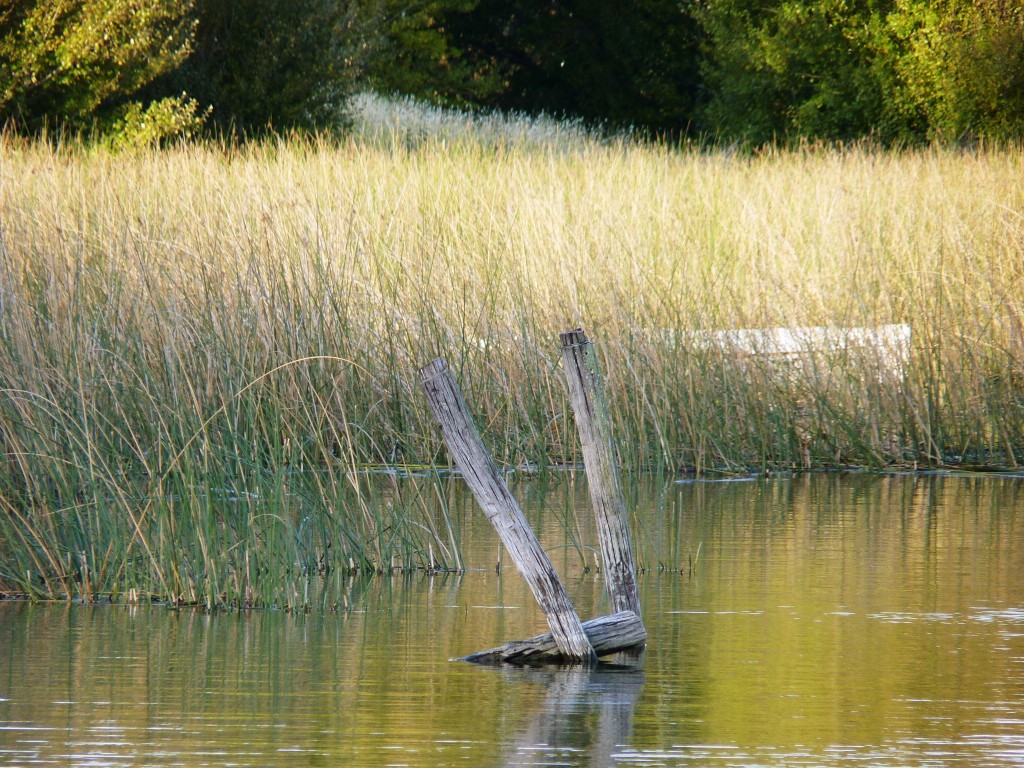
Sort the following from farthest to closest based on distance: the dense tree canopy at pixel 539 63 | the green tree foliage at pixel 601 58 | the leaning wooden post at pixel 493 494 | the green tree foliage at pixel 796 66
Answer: the green tree foliage at pixel 601 58, the green tree foliage at pixel 796 66, the dense tree canopy at pixel 539 63, the leaning wooden post at pixel 493 494

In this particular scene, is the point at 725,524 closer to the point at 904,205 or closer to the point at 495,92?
the point at 904,205

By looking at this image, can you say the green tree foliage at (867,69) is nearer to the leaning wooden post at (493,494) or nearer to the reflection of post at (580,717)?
the leaning wooden post at (493,494)

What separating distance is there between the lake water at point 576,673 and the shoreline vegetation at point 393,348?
0.35 m

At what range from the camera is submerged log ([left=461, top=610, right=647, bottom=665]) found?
429 centimetres

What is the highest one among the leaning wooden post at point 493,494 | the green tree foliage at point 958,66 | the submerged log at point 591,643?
the green tree foliage at point 958,66

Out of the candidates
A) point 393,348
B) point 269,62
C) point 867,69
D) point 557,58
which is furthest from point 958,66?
point 393,348

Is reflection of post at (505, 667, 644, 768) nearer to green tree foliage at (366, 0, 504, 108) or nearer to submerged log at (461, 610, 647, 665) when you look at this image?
submerged log at (461, 610, 647, 665)

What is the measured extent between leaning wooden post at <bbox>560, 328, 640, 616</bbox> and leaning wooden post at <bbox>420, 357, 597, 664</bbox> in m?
0.34

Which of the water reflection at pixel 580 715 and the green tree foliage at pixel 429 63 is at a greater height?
the green tree foliage at pixel 429 63

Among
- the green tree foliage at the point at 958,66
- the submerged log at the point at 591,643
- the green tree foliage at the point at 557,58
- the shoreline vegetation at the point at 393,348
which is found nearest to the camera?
the submerged log at the point at 591,643

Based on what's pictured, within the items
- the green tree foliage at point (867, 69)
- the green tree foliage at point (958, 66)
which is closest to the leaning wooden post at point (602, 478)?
the green tree foliage at point (958, 66)

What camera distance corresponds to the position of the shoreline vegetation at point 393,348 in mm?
5367

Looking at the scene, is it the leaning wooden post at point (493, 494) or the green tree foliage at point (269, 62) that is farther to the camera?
the green tree foliage at point (269, 62)

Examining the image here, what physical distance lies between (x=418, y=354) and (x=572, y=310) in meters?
1.05
